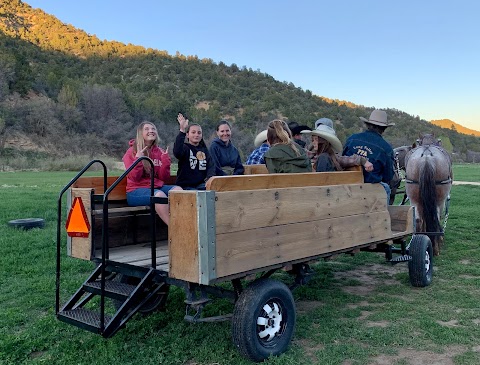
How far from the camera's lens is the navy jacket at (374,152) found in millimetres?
5484

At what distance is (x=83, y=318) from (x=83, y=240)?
2.64ft

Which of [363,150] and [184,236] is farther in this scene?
[363,150]

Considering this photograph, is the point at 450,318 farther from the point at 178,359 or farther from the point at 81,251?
the point at 81,251

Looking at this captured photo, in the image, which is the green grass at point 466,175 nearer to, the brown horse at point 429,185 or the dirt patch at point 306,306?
the brown horse at point 429,185

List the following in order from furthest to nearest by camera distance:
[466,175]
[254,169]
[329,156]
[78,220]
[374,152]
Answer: [466,175], [254,169], [374,152], [329,156], [78,220]

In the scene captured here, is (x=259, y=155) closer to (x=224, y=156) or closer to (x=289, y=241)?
(x=224, y=156)

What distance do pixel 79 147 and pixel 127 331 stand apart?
42.0m

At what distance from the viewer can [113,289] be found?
3.89 meters

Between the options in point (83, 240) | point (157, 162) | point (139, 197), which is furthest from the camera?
point (157, 162)

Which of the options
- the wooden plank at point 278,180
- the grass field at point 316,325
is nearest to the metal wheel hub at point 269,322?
the grass field at point 316,325

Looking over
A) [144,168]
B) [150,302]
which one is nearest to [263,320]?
[150,302]

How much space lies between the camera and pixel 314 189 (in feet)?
13.6

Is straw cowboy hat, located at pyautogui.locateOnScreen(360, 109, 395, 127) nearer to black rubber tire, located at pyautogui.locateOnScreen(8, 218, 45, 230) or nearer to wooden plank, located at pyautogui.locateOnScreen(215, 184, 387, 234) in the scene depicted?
wooden plank, located at pyautogui.locateOnScreen(215, 184, 387, 234)

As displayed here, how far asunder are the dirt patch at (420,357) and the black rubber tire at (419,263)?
1814mm
